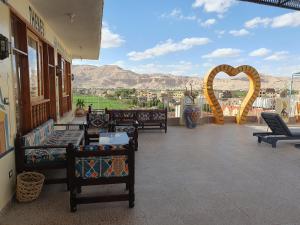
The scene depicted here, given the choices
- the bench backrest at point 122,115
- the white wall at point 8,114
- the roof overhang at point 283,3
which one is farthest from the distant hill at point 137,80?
the white wall at point 8,114

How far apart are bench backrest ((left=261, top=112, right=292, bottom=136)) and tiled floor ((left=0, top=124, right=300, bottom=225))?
0.64 metres

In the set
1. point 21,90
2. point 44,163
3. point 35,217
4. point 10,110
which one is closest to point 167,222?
point 35,217

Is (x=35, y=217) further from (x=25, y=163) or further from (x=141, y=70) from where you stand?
(x=141, y=70)

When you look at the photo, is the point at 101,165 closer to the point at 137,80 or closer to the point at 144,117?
the point at 144,117

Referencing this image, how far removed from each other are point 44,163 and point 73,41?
5.01 meters

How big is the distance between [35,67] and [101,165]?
9.47ft

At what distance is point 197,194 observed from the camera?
315 cm

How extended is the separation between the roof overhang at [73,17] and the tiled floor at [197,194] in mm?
2892

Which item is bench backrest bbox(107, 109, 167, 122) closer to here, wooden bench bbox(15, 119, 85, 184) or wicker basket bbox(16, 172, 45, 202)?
wooden bench bbox(15, 119, 85, 184)

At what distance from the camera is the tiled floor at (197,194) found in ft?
8.41

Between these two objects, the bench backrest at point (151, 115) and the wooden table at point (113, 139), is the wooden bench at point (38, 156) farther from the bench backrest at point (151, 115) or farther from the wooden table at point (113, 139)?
the bench backrest at point (151, 115)

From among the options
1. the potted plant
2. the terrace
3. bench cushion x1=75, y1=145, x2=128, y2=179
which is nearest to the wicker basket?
the terrace

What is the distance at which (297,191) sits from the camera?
3277 mm

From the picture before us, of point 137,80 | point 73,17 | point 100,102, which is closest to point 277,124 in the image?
point 73,17
